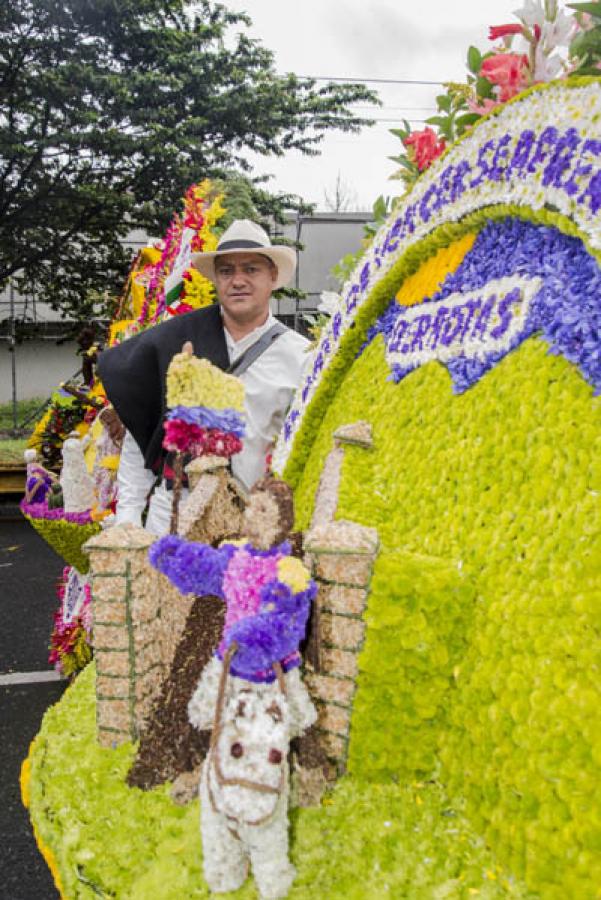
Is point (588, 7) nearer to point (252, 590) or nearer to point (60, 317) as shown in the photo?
point (252, 590)

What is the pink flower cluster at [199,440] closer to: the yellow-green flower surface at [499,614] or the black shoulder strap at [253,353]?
the yellow-green flower surface at [499,614]

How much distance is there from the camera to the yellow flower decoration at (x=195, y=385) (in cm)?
159

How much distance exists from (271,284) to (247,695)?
1.77 m

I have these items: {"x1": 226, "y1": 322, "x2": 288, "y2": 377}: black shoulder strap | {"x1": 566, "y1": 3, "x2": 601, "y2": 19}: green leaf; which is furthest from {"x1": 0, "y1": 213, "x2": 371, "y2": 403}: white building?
{"x1": 566, "y1": 3, "x2": 601, "y2": 19}: green leaf

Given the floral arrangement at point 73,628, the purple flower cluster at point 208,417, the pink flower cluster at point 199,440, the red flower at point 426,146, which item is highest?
the red flower at point 426,146

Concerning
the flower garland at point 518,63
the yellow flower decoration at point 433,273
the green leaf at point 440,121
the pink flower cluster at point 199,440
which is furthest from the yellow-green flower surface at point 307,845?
the green leaf at point 440,121

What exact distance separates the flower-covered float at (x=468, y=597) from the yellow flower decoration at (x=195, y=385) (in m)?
0.37

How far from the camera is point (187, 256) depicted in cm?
331

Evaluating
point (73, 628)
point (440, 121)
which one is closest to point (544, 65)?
point (440, 121)

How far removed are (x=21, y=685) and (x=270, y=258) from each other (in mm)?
3600

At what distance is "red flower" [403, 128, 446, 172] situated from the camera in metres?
2.13

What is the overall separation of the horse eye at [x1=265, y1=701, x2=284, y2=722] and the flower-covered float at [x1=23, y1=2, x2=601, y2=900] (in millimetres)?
238

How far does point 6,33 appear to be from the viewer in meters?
11.4

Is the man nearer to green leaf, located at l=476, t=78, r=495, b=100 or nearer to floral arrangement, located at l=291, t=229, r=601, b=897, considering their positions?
floral arrangement, located at l=291, t=229, r=601, b=897
